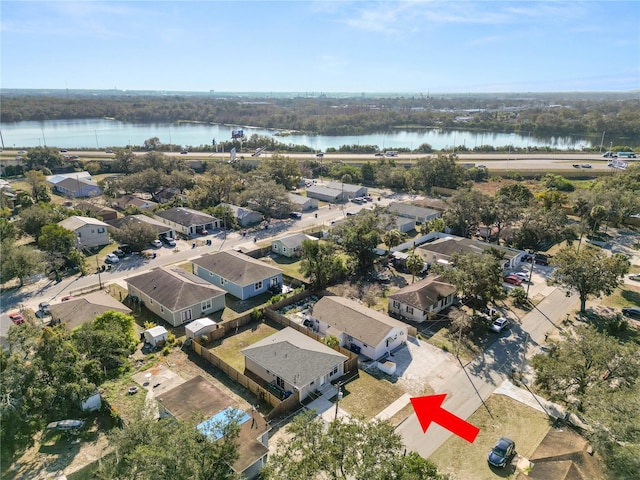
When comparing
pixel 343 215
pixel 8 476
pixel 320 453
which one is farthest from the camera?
pixel 343 215

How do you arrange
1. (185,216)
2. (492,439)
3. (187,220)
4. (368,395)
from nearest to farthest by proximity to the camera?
(492,439)
(368,395)
(187,220)
(185,216)

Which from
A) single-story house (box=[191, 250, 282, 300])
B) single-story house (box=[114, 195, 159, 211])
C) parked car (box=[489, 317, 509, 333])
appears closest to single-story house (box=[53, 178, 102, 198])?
single-story house (box=[114, 195, 159, 211])

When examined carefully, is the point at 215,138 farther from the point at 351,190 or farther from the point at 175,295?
the point at 175,295

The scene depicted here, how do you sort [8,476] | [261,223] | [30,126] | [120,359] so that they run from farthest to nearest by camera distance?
[30,126] → [261,223] → [120,359] → [8,476]

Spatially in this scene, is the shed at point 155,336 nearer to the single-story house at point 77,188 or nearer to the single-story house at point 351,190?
the single-story house at point 351,190

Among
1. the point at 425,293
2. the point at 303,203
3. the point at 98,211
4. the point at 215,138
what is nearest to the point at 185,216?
the point at 98,211

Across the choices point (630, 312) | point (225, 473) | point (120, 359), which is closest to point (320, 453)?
point (225, 473)

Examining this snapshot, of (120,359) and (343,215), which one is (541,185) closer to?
(343,215)
